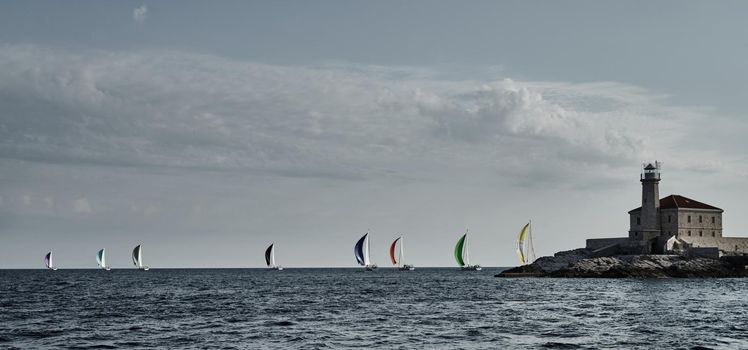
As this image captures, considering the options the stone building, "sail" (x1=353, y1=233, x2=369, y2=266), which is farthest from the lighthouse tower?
"sail" (x1=353, y1=233, x2=369, y2=266)

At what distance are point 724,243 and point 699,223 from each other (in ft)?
14.9

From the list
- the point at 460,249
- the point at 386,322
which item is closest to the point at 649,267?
the point at 460,249

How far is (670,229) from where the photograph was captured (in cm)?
11719

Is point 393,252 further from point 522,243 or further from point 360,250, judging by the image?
point 522,243

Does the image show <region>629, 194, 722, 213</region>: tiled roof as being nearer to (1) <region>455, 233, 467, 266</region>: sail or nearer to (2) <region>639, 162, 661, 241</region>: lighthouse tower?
(2) <region>639, 162, 661, 241</region>: lighthouse tower

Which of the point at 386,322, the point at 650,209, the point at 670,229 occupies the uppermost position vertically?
the point at 650,209

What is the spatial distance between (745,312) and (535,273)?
220 feet

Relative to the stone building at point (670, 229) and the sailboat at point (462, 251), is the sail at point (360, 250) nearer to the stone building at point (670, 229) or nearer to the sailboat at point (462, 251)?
the sailboat at point (462, 251)

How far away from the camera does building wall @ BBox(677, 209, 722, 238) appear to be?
11712cm

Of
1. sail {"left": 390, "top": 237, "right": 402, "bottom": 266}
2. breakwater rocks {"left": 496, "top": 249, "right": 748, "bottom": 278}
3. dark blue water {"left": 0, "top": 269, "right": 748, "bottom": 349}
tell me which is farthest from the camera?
sail {"left": 390, "top": 237, "right": 402, "bottom": 266}

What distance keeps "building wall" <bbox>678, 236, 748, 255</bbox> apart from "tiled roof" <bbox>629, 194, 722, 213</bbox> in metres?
4.70

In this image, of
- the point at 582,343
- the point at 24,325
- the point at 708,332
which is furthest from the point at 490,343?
the point at 24,325

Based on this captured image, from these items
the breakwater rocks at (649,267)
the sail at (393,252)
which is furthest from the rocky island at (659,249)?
the sail at (393,252)

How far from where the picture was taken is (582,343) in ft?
123
